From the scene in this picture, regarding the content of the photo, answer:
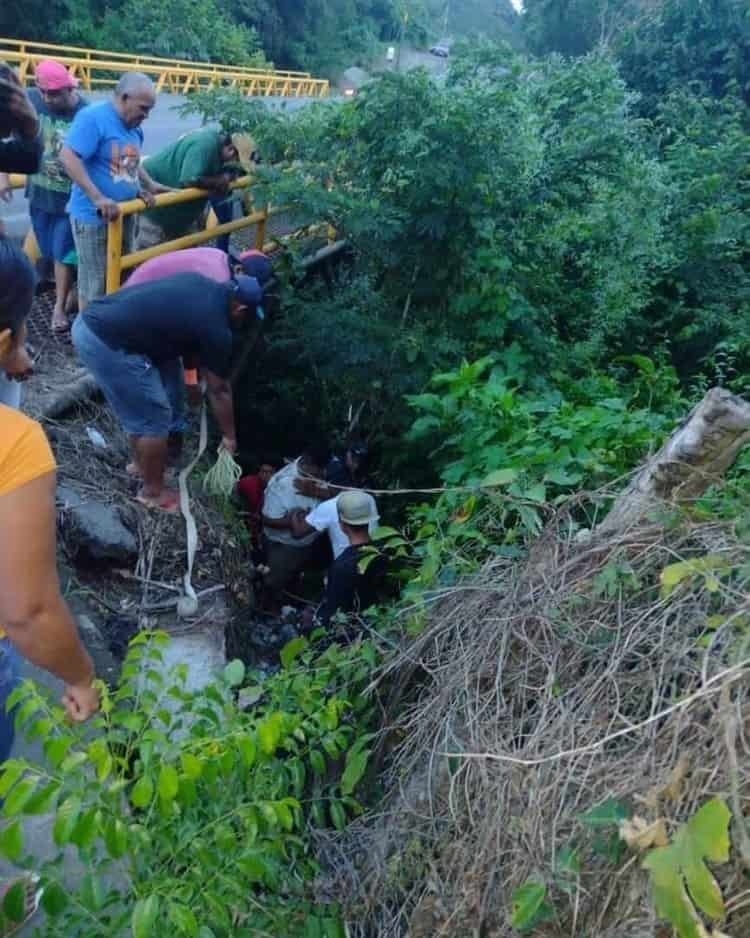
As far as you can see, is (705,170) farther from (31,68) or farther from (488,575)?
(31,68)

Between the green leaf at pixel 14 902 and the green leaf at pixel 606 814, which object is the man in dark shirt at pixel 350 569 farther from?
the green leaf at pixel 14 902

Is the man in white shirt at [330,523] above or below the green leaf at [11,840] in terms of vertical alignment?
below

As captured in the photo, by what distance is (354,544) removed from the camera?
4930 mm

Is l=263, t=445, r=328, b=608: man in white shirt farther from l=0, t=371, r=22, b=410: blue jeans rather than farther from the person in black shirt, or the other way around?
l=0, t=371, r=22, b=410: blue jeans

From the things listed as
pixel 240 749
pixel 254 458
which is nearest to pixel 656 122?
pixel 254 458

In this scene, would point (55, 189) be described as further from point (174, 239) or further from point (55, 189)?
point (174, 239)

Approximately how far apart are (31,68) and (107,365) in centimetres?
1259

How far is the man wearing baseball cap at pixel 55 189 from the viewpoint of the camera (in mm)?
5422

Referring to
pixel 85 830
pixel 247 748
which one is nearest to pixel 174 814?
pixel 247 748

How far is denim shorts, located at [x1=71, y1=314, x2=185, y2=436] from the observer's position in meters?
4.26

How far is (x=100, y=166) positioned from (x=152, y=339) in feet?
4.70

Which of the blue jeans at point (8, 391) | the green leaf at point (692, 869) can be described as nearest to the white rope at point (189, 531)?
the blue jeans at point (8, 391)

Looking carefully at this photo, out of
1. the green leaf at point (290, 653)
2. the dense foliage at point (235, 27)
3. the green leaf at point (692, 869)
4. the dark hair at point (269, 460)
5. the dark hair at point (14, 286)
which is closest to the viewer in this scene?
the green leaf at point (692, 869)

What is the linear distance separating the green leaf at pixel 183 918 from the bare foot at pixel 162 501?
2979 mm
